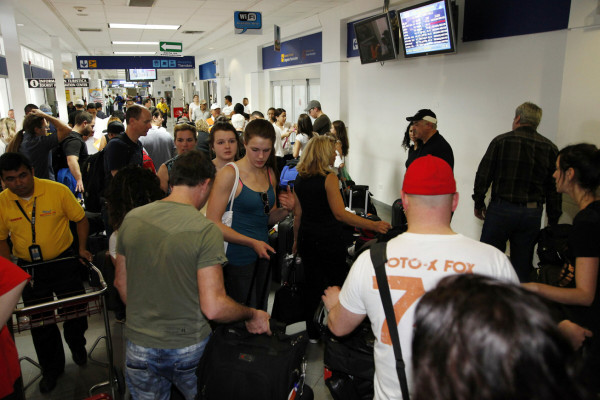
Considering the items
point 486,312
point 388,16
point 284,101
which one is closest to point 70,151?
point 388,16

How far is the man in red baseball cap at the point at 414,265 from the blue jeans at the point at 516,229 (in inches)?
93.1

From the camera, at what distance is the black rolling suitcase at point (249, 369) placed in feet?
5.37

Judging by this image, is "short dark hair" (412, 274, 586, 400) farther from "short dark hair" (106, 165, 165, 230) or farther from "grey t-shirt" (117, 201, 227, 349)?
"short dark hair" (106, 165, 165, 230)

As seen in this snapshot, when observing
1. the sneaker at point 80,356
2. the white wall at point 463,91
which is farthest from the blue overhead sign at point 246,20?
the sneaker at point 80,356

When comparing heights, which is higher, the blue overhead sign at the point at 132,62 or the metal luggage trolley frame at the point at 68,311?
the blue overhead sign at the point at 132,62

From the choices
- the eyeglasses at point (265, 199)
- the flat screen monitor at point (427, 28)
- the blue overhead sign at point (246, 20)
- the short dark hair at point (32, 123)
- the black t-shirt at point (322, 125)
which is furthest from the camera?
the blue overhead sign at point (246, 20)

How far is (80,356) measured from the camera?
3139 mm

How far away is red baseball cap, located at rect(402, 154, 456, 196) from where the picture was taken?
4.48 feet

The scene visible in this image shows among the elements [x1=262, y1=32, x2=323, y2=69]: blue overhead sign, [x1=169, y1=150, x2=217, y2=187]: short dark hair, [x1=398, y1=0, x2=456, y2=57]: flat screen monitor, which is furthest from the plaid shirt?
[x1=262, y1=32, x2=323, y2=69]: blue overhead sign

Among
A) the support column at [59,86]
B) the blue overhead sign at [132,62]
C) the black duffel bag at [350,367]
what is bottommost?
the black duffel bag at [350,367]

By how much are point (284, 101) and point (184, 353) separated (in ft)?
35.3

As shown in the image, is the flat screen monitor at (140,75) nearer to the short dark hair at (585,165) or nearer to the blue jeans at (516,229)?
the blue jeans at (516,229)

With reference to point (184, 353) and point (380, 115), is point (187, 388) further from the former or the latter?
point (380, 115)

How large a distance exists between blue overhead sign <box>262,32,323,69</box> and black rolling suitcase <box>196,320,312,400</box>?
27.2ft
